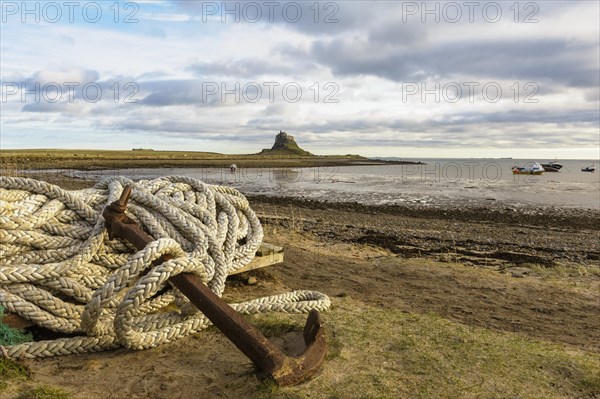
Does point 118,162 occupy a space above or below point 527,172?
above

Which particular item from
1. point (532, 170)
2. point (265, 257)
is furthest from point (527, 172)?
point (265, 257)

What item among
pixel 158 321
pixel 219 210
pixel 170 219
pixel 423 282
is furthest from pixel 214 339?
pixel 423 282

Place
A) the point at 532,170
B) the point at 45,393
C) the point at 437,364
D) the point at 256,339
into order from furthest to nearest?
the point at 532,170
the point at 437,364
the point at 256,339
the point at 45,393

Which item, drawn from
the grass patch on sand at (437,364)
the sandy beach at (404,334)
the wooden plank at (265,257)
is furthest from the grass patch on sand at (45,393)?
the wooden plank at (265,257)

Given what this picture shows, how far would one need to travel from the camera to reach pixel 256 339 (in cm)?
277

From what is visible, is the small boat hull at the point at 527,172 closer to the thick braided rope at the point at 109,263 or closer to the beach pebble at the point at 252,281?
the beach pebble at the point at 252,281

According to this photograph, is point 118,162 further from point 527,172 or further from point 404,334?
point 404,334

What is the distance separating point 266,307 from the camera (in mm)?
4203

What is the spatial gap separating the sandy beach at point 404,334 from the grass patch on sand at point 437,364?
13 mm

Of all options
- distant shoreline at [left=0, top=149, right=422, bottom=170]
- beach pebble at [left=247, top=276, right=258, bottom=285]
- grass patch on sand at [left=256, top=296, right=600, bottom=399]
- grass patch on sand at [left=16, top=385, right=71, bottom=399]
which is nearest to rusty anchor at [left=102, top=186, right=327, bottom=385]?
grass patch on sand at [left=256, top=296, right=600, bottom=399]

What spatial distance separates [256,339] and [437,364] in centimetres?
146

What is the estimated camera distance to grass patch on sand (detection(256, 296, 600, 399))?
2951mm

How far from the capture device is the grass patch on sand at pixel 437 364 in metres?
2.95

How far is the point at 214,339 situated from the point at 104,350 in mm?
815
